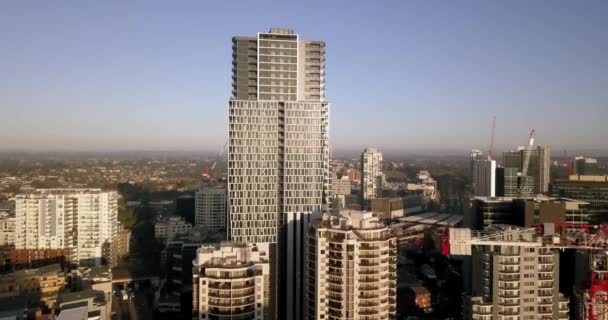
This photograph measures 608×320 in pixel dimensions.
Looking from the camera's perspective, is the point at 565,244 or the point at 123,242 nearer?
the point at 565,244

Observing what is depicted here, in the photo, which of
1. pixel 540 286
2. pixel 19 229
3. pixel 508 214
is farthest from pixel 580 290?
pixel 19 229

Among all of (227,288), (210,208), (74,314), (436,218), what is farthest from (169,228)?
(227,288)

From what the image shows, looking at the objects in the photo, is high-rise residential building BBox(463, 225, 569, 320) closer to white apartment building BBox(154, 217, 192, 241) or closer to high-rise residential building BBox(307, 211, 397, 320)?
high-rise residential building BBox(307, 211, 397, 320)

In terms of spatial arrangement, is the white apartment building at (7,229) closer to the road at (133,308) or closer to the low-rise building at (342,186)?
the road at (133,308)

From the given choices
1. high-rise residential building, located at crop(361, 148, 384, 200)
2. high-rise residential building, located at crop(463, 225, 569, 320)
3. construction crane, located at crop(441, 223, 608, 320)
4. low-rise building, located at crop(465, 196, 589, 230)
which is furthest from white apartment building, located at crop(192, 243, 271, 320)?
high-rise residential building, located at crop(361, 148, 384, 200)

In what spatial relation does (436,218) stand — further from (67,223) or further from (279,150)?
(67,223)
